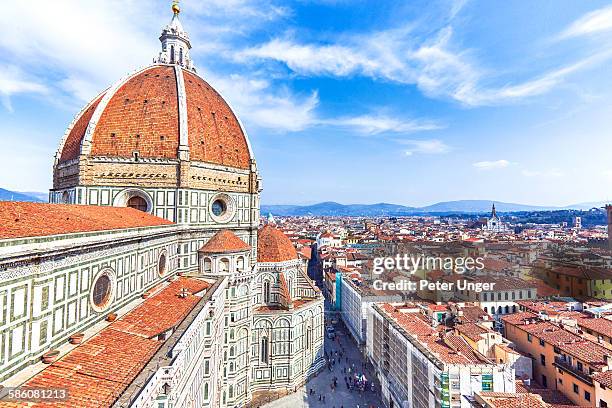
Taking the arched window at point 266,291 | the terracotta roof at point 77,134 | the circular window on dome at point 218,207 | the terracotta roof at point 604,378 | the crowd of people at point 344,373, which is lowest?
the crowd of people at point 344,373

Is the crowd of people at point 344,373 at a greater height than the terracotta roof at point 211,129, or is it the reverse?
the terracotta roof at point 211,129

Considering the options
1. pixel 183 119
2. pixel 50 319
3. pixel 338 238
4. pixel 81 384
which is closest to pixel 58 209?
pixel 50 319

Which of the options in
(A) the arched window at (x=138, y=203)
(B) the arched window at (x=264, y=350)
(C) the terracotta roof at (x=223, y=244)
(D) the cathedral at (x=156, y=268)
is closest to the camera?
(D) the cathedral at (x=156, y=268)

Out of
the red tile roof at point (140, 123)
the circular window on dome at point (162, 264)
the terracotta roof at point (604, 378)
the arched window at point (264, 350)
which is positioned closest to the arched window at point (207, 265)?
the circular window on dome at point (162, 264)

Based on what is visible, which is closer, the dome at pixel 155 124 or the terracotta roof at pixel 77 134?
the dome at pixel 155 124

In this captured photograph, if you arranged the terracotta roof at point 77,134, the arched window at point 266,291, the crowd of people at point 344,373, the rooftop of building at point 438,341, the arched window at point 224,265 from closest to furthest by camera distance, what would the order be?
the rooftop of building at point 438,341, the arched window at point 224,265, the terracotta roof at point 77,134, the crowd of people at point 344,373, the arched window at point 266,291

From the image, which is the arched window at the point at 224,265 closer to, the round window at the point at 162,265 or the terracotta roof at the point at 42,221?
the round window at the point at 162,265

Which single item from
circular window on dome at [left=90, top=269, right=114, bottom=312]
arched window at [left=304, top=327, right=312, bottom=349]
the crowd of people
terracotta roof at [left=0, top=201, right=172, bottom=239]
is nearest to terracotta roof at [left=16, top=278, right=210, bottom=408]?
circular window on dome at [left=90, top=269, right=114, bottom=312]

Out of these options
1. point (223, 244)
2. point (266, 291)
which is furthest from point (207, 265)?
point (266, 291)

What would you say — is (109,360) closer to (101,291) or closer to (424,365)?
(101,291)
